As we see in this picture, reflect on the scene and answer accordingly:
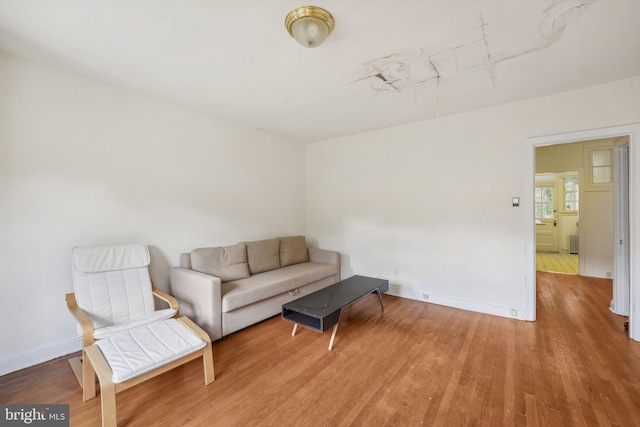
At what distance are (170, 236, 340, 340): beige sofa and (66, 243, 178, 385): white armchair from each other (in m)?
0.31

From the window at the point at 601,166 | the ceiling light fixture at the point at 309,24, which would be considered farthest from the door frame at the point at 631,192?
the window at the point at 601,166

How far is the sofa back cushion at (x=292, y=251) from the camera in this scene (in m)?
3.85

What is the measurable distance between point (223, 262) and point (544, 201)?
8515 millimetres

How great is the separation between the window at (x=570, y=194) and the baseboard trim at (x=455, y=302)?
5729mm

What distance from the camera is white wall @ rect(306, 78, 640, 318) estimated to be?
110 inches

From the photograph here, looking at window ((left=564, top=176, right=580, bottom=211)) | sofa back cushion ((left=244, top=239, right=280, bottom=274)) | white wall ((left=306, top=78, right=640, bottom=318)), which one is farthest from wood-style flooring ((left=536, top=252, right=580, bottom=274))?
sofa back cushion ((left=244, top=239, right=280, bottom=274))

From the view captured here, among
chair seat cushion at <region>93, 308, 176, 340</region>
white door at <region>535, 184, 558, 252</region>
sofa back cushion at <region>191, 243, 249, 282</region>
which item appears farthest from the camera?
white door at <region>535, 184, 558, 252</region>

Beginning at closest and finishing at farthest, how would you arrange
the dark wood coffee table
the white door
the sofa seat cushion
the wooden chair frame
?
the wooden chair frame → the dark wood coffee table → the sofa seat cushion → the white door

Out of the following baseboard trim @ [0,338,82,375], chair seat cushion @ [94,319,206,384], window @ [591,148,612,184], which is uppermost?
window @ [591,148,612,184]

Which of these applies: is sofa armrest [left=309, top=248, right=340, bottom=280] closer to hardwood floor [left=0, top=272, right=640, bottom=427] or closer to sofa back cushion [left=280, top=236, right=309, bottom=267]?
sofa back cushion [left=280, top=236, right=309, bottom=267]

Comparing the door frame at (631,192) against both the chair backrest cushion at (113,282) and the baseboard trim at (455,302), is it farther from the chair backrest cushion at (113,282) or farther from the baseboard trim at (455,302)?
the chair backrest cushion at (113,282)

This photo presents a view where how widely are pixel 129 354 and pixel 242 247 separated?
177 centimetres

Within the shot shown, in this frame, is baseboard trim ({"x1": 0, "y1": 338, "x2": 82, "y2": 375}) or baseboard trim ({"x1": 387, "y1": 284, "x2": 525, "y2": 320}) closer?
baseboard trim ({"x1": 0, "y1": 338, "x2": 82, "y2": 375})

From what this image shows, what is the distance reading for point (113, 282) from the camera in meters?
2.28
